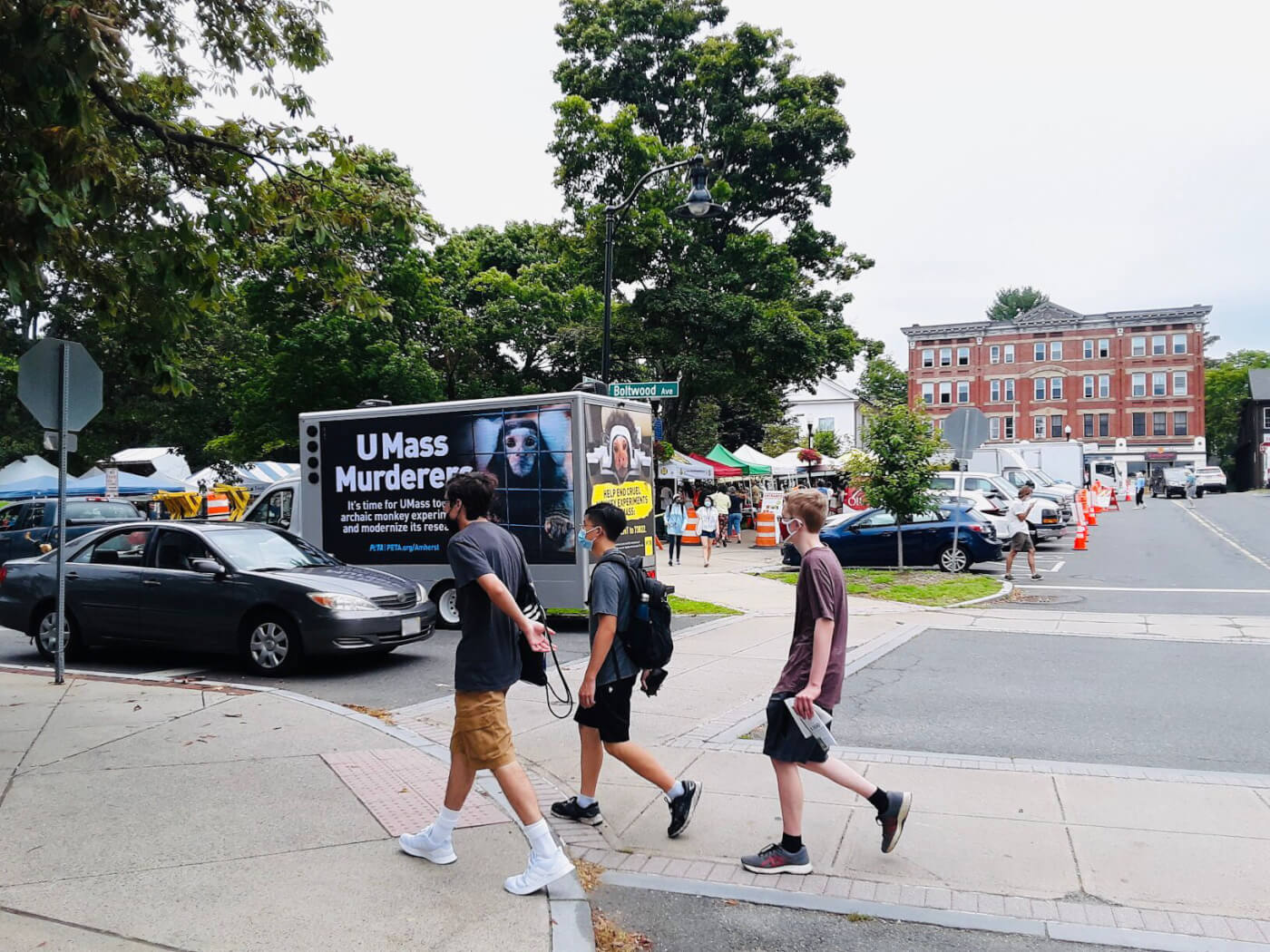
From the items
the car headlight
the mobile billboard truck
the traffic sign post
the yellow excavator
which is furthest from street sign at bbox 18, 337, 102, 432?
the yellow excavator

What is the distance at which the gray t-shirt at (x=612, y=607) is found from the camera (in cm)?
474

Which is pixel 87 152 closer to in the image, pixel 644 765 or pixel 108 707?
pixel 108 707

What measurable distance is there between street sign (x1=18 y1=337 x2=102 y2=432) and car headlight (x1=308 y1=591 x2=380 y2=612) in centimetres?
248

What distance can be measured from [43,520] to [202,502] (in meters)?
13.9

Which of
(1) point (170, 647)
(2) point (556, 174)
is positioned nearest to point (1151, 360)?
(2) point (556, 174)

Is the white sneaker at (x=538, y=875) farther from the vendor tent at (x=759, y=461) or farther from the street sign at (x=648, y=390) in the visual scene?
the vendor tent at (x=759, y=461)

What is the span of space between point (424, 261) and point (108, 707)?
68.3 feet

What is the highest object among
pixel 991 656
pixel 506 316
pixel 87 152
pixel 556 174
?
pixel 556 174

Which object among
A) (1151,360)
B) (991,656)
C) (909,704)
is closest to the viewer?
(909,704)

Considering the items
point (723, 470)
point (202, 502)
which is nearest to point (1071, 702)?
point (723, 470)

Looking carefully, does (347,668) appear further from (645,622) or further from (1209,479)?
(1209,479)

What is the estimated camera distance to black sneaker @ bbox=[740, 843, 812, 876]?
4578 mm

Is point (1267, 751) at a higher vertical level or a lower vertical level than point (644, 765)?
lower

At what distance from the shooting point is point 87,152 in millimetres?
7215
